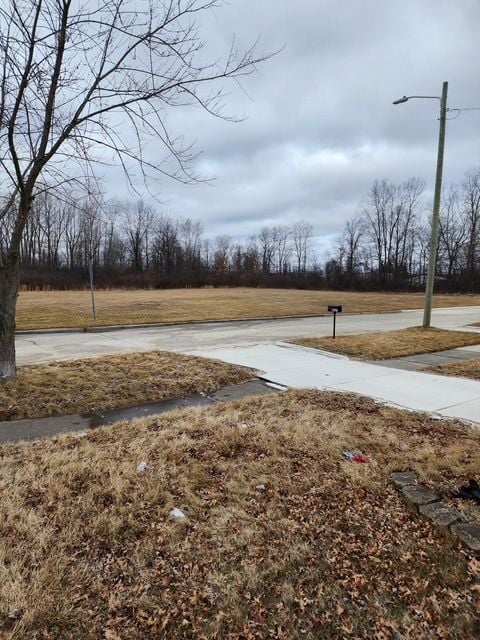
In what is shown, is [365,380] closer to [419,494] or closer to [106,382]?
[419,494]

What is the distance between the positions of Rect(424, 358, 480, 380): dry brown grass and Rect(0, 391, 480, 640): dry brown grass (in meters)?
3.22

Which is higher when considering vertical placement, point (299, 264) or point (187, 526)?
point (299, 264)

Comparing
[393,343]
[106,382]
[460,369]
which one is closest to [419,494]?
[106,382]

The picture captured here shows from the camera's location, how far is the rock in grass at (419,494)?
2.80 m

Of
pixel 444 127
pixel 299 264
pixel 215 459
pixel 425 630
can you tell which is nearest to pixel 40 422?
pixel 215 459

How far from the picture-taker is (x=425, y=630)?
1809 mm

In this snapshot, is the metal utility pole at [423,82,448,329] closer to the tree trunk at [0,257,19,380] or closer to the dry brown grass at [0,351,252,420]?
the dry brown grass at [0,351,252,420]

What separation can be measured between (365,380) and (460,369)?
2.01 meters

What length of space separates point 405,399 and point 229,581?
156 inches

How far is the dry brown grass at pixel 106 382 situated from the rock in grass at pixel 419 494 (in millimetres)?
3425

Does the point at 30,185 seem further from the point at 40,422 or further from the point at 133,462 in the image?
the point at 133,462

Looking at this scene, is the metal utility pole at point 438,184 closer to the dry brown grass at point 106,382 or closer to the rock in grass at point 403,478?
the dry brown grass at point 106,382

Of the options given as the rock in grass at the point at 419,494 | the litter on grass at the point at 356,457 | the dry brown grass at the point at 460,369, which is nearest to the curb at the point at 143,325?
the dry brown grass at the point at 460,369

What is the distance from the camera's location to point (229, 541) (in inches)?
94.2
